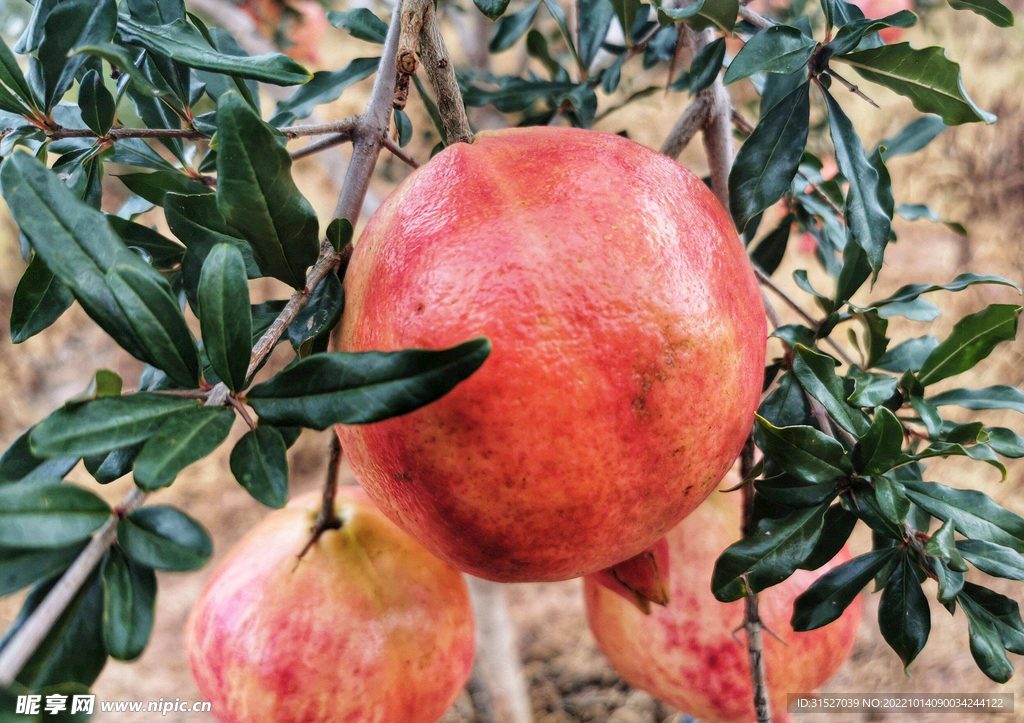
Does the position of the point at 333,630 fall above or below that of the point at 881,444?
below

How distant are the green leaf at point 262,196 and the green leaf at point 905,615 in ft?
1.38

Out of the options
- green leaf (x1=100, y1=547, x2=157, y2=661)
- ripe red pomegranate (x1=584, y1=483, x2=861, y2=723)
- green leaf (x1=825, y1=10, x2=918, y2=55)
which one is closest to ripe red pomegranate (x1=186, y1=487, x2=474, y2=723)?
ripe red pomegranate (x1=584, y1=483, x2=861, y2=723)

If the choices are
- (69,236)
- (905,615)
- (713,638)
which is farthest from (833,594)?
(69,236)

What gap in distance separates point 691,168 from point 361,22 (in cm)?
165

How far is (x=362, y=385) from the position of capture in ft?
0.98

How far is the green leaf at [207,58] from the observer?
1.28 ft

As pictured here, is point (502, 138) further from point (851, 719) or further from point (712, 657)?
point (851, 719)

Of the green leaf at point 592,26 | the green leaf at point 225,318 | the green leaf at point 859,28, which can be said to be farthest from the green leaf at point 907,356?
the green leaf at point 225,318

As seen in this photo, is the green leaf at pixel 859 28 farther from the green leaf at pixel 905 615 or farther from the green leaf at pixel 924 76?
the green leaf at pixel 905 615

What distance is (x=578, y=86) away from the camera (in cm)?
73

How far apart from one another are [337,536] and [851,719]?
1200mm

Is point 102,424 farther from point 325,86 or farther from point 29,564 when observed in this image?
point 325,86

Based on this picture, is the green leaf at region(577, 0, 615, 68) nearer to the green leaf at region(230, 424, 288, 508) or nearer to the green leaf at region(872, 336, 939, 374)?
the green leaf at region(872, 336, 939, 374)

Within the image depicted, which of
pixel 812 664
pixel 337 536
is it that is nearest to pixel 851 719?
pixel 812 664
